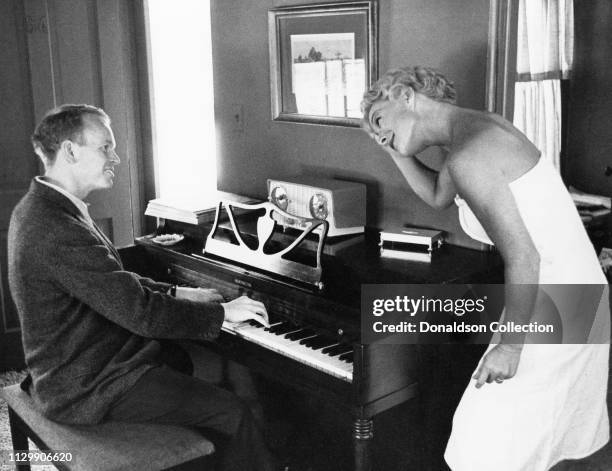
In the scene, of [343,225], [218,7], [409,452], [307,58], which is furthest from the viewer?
[218,7]

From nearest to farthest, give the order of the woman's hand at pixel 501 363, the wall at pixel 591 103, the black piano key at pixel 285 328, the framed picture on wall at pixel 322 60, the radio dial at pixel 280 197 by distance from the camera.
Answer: the woman's hand at pixel 501 363 < the black piano key at pixel 285 328 < the framed picture on wall at pixel 322 60 < the radio dial at pixel 280 197 < the wall at pixel 591 103

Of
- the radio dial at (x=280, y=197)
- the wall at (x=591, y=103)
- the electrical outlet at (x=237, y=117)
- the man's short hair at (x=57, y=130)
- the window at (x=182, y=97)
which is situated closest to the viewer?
the man's short hair at (x=57, y=130)

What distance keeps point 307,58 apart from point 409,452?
1.59 metres

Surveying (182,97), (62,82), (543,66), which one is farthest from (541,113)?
(62,82)

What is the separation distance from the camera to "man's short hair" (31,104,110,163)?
89.2 inches

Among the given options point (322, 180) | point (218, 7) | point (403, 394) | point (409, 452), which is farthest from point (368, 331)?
point (218, 7)

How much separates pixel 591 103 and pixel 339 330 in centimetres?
163

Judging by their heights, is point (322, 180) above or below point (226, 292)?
above

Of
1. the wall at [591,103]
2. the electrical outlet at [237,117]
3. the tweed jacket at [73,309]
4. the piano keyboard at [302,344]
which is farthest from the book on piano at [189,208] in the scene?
the wall at [591,103]

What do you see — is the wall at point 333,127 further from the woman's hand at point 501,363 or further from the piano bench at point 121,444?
the piano bench at point 121,444

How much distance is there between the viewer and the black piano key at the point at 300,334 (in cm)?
244

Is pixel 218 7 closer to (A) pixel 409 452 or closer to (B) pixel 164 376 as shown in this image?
(B) pixel 164 376

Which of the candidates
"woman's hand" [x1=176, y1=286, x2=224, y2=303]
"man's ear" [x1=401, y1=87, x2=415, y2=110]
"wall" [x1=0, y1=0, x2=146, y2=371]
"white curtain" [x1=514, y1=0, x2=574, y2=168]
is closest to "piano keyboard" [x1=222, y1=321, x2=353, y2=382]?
"woman's hand" [x1=176, y1=286, x2=224, y2=303]

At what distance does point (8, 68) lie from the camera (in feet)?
11.7
